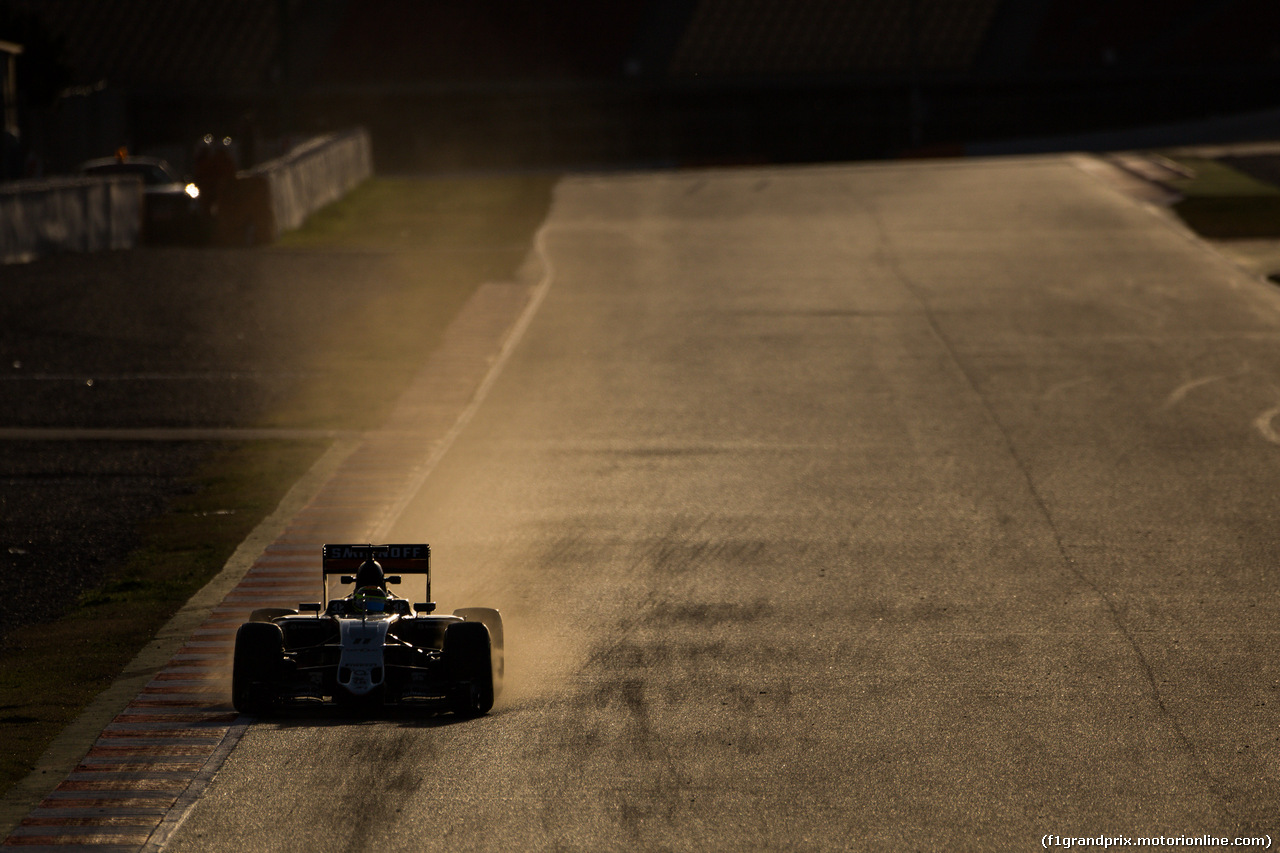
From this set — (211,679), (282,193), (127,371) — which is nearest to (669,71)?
(282,193)

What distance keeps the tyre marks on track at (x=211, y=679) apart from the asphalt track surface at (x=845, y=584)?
210 mm

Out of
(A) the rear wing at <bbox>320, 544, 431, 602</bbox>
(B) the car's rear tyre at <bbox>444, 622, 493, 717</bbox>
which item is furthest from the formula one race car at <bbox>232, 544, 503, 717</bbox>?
(A) the rear wing at <bbox>320, 544, 431, 602</bbox>

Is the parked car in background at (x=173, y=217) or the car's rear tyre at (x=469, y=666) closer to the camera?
the car's rear tyre at (x=469, y=666)

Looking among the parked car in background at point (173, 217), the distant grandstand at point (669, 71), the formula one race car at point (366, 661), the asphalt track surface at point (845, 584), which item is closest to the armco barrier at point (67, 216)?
the parked car in background at point (173, 217)

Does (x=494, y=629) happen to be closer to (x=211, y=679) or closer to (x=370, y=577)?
(x=370, y=577)

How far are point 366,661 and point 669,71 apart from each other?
5261 cm

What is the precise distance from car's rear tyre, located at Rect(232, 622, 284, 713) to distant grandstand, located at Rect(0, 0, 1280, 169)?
48.3 metres

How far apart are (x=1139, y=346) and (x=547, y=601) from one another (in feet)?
34.6

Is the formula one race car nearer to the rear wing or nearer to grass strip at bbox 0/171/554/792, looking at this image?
the rear wing

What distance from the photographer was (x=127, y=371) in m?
17.4

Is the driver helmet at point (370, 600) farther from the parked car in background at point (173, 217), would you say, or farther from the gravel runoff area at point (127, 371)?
the parked car in background at point (173, 217)

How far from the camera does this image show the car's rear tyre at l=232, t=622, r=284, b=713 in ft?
25.8

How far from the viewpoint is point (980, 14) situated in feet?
194

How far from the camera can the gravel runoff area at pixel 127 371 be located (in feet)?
38.3
